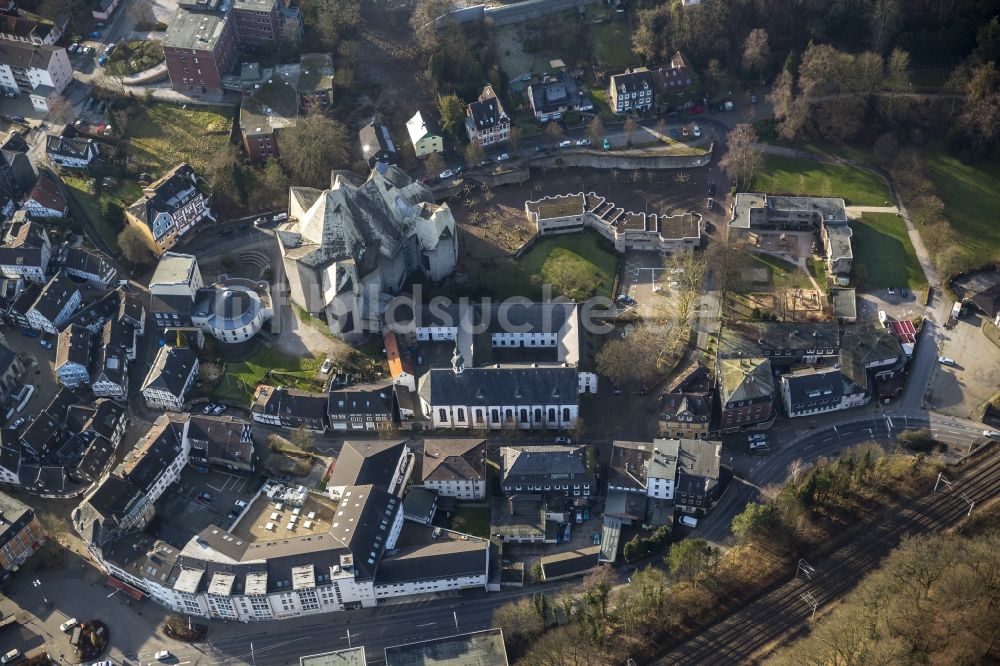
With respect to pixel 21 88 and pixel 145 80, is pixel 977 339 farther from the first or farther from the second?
pixel 21 88

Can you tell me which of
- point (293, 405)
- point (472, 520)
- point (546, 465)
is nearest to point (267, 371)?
point (293, 405)

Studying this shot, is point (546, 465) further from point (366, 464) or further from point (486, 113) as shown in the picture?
point (486, 113)

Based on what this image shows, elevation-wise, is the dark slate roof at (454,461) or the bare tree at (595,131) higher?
the bare tree at (595,131)

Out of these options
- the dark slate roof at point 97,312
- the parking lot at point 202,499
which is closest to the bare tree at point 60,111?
the dark slate roof at point 97,312

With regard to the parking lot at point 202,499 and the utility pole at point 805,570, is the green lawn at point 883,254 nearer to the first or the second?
the utility pole at point 805,570

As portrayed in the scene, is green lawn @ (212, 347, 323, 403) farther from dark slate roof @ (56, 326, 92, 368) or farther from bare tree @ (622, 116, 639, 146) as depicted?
bare tree @ (622, 116, 639, 146)

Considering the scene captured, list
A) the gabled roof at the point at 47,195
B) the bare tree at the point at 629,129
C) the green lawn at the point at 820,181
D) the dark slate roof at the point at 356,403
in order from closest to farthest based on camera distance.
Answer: the dark slate roof at the point at 356,403
the gabled roof at the point at 47,195
the green lawn at the point at 820,181
the bare tree at the point at 629,129

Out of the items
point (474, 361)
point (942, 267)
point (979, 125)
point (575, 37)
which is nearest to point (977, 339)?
point (942, 267)
